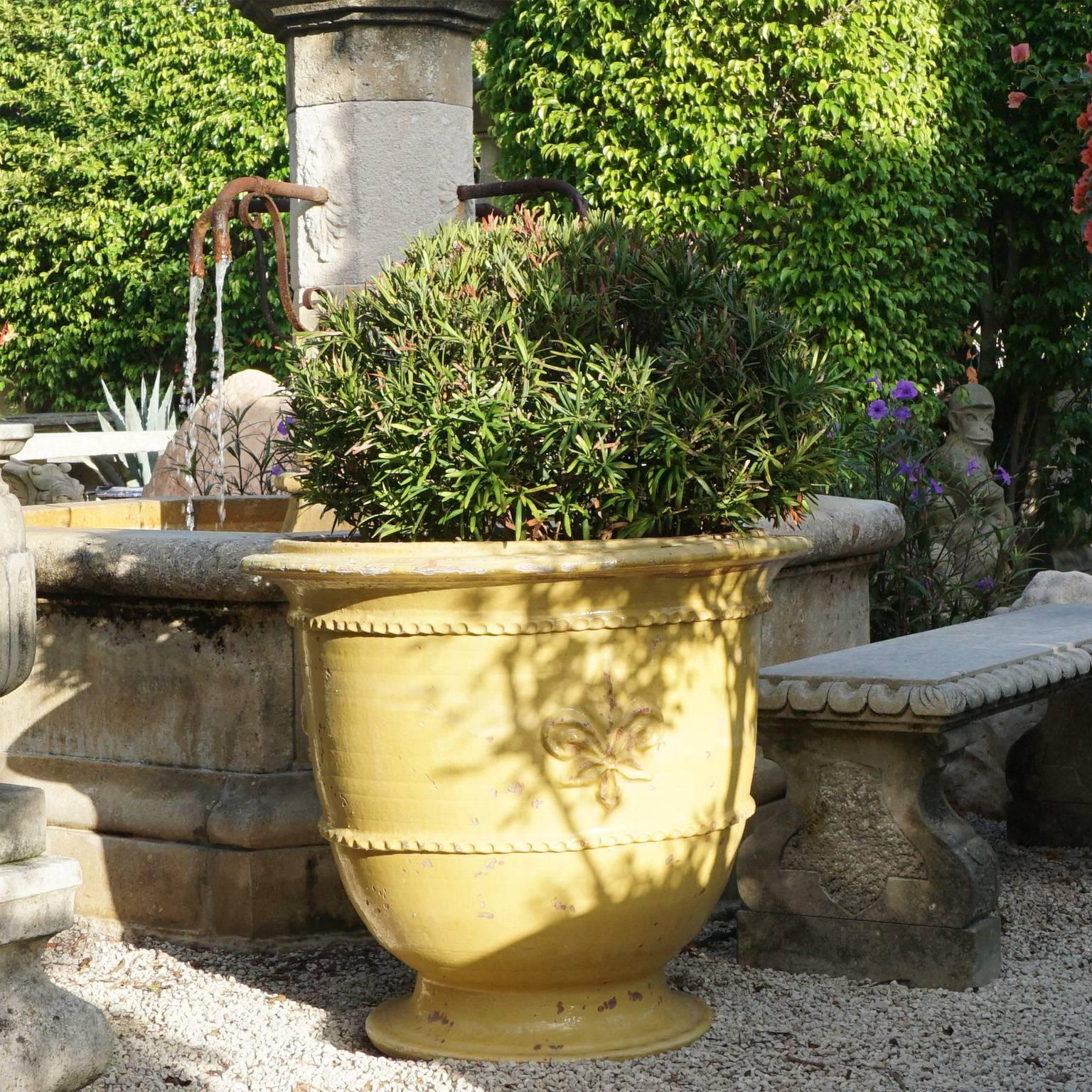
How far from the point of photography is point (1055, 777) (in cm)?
443

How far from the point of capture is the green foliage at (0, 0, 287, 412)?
59.1 feet

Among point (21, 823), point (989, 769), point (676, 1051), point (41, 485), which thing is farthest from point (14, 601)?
point (41, 485)

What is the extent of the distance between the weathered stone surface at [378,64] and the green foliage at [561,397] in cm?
199

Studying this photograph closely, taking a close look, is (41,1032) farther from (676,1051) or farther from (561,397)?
(561,397)

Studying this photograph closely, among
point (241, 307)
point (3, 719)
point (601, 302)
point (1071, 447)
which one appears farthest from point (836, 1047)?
point (241, 307)

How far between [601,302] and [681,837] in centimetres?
94

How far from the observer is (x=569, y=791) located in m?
2.61

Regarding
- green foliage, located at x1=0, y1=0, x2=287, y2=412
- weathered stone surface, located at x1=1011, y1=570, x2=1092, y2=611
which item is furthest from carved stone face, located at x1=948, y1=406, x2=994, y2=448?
green foliage, located at x1=0, y1=0, x2=287, y2=412

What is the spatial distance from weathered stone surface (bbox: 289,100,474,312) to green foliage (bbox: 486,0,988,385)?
16.6 feet

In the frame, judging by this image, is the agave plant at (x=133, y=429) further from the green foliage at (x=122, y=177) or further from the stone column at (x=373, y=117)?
the stone column at (x=373, y=117)

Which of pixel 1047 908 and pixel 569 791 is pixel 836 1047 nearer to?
pixel 569 791

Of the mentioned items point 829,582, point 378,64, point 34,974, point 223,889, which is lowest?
point 223,889

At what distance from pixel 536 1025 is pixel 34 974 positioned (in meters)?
0.84

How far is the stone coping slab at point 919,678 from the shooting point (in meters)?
3.09
